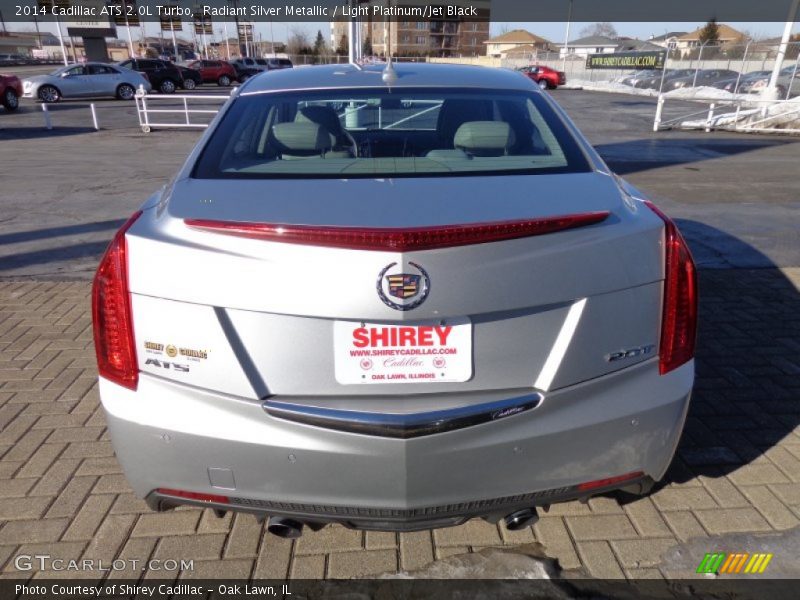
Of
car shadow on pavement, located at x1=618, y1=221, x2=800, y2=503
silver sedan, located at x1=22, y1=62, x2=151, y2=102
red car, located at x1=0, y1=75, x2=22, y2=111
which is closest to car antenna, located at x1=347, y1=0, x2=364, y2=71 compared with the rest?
car shadow on pavement, located at x1=618, y1=221, x2=800, y2=503

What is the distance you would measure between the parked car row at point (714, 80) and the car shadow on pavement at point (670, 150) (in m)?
8.30

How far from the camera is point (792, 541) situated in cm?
242

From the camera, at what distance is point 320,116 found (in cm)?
300

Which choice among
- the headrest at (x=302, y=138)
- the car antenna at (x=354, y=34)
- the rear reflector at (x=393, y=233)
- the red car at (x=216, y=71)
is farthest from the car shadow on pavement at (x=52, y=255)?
the red car at (x=216, y=71)

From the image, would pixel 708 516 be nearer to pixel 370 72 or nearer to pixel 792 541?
pixel 792 541

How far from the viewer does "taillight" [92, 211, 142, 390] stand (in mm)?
1827

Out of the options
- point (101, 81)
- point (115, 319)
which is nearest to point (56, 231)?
point (115, 319)

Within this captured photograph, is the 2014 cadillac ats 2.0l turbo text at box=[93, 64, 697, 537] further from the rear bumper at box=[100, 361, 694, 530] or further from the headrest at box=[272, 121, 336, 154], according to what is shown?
the headrest at box=[272, 121, 336, 154]

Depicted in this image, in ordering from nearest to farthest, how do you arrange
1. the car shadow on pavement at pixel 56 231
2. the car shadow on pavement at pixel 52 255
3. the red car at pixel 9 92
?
the car shadow on pavement at pixel 52 255, the car shadow on pavement at pixel 56 231, the red car at pixel 9 92

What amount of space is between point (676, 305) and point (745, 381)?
2.09m

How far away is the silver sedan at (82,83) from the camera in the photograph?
24766mm

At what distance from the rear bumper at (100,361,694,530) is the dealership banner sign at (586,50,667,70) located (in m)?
40.0

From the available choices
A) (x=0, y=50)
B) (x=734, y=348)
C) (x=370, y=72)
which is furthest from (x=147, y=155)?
(x=0, y=50)

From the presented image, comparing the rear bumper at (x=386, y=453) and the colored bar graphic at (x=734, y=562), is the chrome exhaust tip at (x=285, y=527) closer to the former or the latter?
the rear bumper at (x=386, y=453)
